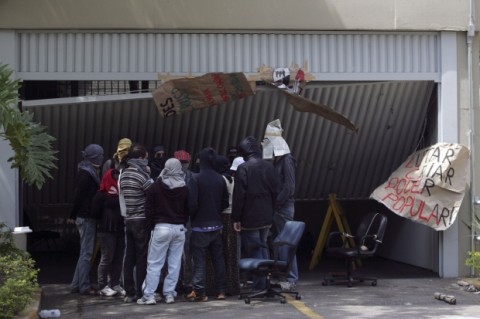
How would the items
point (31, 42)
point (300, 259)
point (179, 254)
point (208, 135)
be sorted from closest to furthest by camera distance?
point (179, 254)
point (31, 42)
point (208, 135)
point (300, 259)

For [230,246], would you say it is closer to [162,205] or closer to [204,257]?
[204,257]

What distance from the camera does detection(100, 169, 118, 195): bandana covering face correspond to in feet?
35.1

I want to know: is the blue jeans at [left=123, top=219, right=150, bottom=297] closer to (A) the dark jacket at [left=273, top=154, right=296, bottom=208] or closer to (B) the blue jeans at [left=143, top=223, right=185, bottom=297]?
(B) the blue jeans at [left=143, top=223, right=185, bottom=297]

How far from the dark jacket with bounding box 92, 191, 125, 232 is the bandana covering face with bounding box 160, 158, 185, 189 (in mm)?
915

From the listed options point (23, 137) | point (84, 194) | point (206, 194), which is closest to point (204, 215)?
point (206, 194)

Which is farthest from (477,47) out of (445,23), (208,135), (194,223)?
(194,223)

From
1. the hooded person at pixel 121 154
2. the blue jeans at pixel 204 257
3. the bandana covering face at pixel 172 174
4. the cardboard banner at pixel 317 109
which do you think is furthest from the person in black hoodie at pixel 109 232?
the cardboard banner at pixel 317 109

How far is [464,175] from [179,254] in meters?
4.30

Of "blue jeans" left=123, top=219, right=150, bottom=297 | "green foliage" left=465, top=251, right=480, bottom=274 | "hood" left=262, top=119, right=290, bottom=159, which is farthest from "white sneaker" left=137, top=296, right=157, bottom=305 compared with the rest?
"green foliage" left=465, top=251, right=480, bottom=274

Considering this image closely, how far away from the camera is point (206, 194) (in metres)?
10.3

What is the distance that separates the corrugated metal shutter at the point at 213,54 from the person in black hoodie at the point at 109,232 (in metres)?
1.74

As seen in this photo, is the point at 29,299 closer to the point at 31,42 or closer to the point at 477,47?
the point at 31,42

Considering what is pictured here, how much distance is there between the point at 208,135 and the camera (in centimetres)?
1299

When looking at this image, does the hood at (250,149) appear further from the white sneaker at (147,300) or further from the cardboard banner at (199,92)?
the white sneaker at (147,300)
